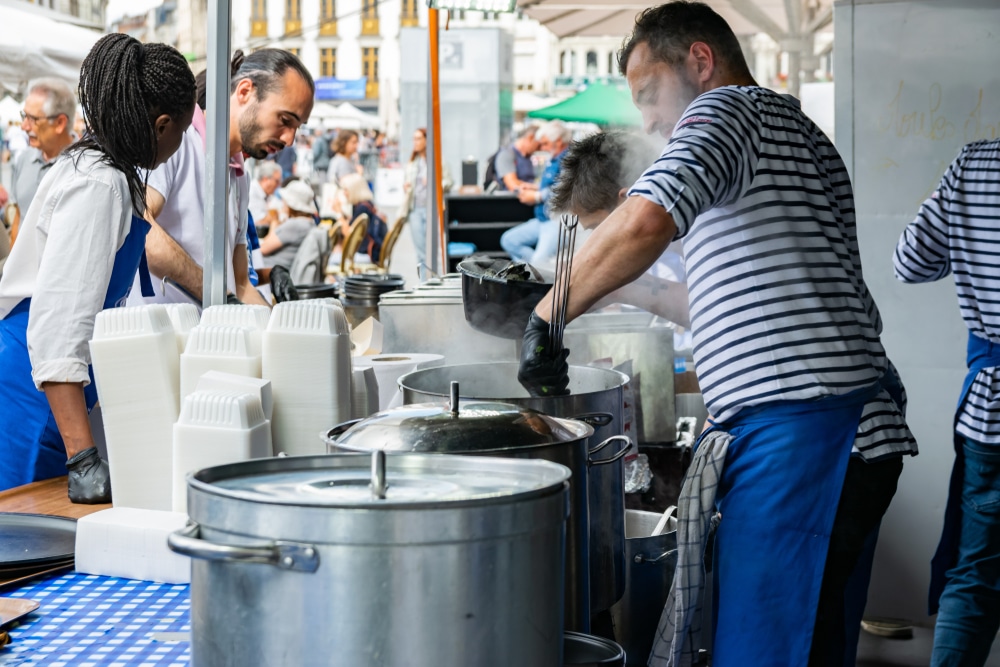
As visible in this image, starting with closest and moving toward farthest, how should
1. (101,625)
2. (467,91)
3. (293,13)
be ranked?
1. (101,625)
2. (467,91)
3. (293,13)

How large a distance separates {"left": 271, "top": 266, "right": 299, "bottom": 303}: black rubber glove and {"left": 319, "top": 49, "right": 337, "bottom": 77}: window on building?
239 ft

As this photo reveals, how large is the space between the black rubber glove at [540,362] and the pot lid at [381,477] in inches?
24.2

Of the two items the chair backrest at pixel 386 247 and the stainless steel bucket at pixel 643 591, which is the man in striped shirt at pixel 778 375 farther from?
the chair backrest at pixel 386 247

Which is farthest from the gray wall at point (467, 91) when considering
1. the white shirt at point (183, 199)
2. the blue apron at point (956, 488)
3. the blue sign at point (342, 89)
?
the blue sign at point (342, 89)

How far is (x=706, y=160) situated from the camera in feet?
5.33

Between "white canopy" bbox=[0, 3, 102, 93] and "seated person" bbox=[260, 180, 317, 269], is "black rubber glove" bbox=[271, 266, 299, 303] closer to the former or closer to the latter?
"white canopy" bbox=[0, 3, 102, 93]

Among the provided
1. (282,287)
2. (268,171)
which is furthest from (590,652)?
(268,171)

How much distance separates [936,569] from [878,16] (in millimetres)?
2063

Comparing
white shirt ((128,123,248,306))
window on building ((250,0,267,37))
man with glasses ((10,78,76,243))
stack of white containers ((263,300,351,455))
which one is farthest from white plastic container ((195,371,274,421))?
window on building ((250,0,267,37))

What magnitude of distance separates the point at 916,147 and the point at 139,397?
3122mm

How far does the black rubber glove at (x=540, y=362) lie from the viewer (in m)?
1.68

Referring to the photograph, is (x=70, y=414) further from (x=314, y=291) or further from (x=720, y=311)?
(x=314, y=291)

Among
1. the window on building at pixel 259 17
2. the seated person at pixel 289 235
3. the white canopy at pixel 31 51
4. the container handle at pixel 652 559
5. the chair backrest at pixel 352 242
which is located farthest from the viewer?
the window on building at pixel 259 17

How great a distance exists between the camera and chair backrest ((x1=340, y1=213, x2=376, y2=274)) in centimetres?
1019
